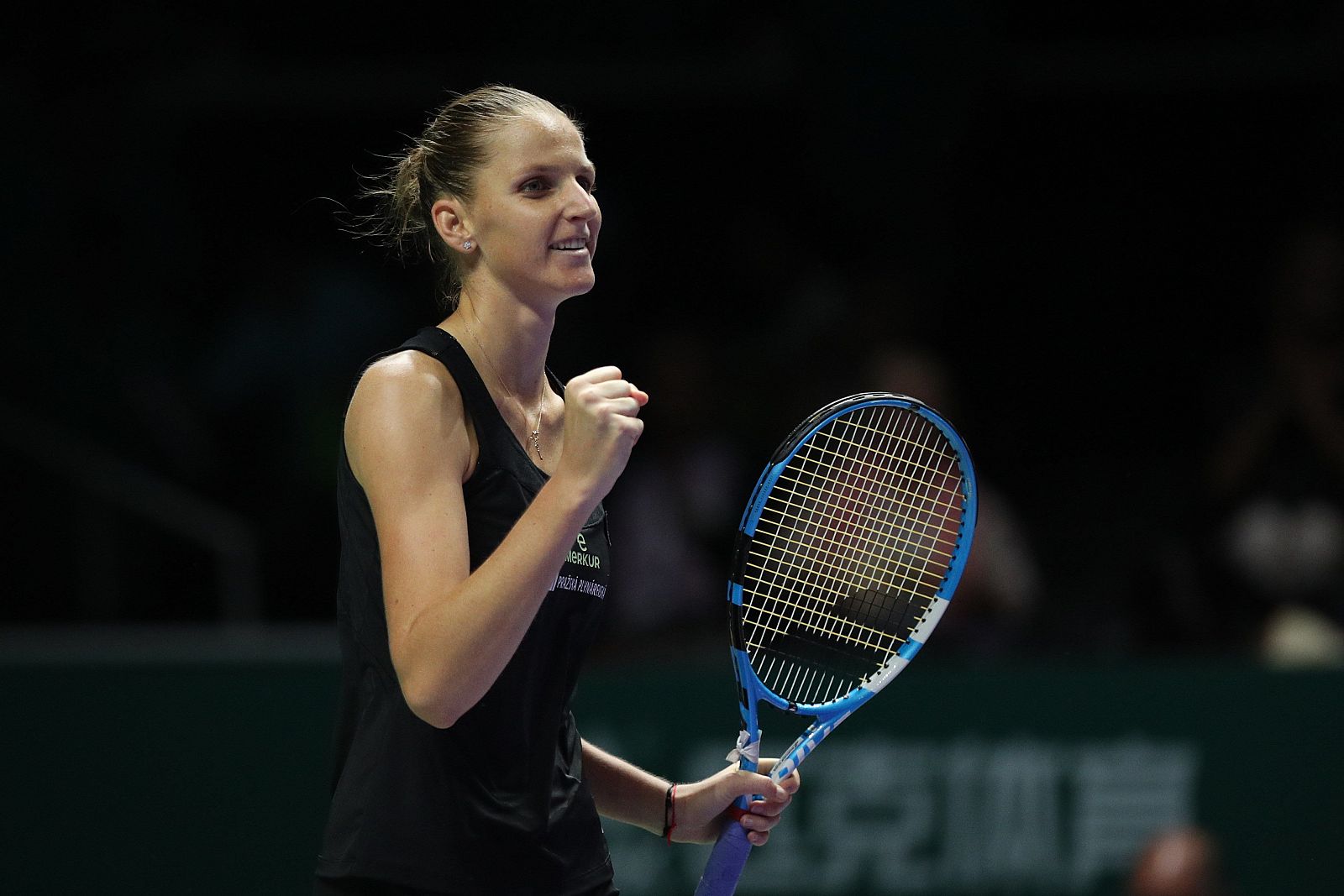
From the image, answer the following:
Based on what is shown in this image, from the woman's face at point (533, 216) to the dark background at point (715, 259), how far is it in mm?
3633

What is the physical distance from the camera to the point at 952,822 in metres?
5.27

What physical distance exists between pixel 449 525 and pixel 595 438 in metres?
0.21

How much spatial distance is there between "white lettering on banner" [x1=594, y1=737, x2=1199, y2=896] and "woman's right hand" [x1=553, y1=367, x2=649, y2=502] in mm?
3307

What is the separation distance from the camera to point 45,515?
5.93 m

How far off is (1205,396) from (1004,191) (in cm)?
123

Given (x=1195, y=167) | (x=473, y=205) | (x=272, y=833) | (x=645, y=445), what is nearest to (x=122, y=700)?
(x=272, y=833)

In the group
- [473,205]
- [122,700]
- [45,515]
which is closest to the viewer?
[473,205]

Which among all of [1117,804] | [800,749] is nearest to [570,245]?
[800,749]

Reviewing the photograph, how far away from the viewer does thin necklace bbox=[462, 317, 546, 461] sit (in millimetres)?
2336

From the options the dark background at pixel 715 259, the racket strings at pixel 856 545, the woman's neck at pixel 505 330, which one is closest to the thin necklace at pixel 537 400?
the woman's neck at pixel 505 330

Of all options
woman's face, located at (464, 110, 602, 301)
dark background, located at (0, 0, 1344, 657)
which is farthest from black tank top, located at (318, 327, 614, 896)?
dark background, located at (0, 0, 1344, 657)

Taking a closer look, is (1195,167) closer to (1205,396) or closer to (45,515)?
(1205,396)

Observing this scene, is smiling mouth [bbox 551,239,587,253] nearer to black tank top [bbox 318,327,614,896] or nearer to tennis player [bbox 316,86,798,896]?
tennis player [bbox 316,86,798,896]

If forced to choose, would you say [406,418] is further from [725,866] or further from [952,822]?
[952,822]
